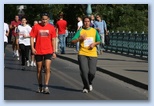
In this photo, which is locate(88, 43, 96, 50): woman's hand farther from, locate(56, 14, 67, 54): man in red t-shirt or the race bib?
locate(56, 14, 67, 54): man in red t-shirt

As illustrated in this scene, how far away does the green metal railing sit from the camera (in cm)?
2352

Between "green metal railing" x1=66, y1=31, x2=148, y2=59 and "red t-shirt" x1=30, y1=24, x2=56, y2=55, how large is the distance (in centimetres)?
1147

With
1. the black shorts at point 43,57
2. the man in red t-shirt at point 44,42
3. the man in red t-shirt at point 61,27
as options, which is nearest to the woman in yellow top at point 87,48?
the man in red t-shirt at point 44,42

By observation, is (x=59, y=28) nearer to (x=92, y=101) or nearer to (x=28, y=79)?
(x=28, y=79)

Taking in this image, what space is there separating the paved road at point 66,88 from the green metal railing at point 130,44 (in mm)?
6420

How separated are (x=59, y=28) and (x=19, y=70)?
7.50 meters

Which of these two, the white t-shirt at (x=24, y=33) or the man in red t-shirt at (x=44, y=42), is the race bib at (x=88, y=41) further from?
the white t-shirt at (x=24, y=33)

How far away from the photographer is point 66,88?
1308 cm

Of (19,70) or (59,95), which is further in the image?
(19,70)

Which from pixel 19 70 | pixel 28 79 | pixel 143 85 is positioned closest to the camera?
pixel 143 85

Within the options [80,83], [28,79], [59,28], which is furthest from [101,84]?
[59,28]

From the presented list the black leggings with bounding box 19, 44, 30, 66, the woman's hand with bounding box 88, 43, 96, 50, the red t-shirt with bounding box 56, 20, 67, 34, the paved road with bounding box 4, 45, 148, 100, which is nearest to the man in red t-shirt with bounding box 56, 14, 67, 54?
the red t-shirt with bounding box 56, 20, 67, 34

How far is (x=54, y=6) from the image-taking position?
4247 centimetres

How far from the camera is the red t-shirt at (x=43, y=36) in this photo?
1195cm
